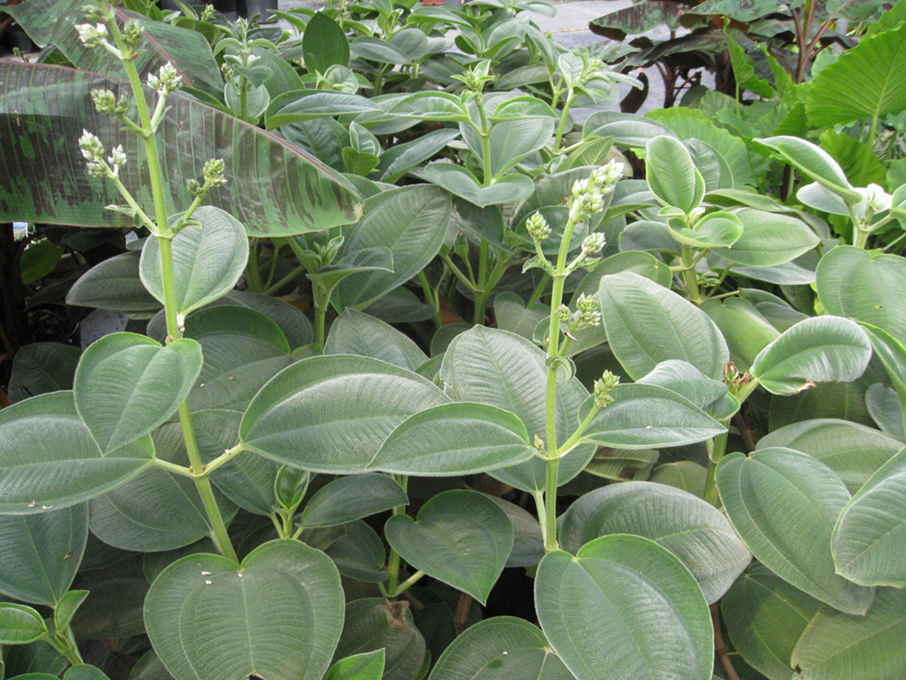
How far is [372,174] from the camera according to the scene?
85 centimetres

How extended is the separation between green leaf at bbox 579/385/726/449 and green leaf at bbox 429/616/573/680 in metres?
0.15

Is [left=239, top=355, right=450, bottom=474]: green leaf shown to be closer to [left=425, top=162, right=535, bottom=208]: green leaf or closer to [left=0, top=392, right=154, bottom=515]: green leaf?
[left=0, top=392, right=154, bottom=515]: green leaf

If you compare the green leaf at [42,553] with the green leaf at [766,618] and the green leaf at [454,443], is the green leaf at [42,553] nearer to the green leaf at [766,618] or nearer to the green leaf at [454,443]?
the green leaf at [454,443]

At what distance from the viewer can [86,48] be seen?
33.3 inches

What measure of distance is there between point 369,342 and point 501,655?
28 cm

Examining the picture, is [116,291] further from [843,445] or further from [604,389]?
[843,445]

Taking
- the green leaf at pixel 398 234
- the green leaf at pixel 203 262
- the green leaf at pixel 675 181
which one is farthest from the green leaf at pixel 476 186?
the green leaf at pixel 203 262

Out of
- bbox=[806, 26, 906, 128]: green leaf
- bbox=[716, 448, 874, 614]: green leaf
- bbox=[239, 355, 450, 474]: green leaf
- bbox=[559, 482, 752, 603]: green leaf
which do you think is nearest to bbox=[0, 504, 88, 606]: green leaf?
bbox=[239, 355, 450, 474]: green leaf

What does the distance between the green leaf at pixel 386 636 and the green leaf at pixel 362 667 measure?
0.18 ft

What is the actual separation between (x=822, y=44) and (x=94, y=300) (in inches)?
73.3

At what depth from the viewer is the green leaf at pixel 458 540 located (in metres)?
0.45

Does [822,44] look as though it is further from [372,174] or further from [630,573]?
[630,573]

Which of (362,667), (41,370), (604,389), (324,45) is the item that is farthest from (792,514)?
(324,45)

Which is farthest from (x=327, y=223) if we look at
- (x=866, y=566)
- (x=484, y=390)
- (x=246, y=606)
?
(x=866, y=566)
